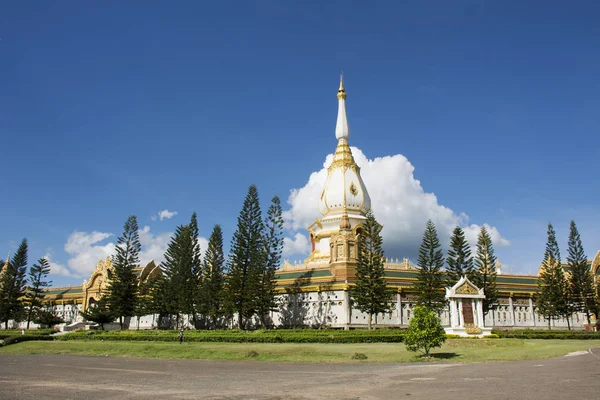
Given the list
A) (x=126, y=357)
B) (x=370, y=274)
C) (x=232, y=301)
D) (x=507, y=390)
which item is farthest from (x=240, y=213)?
(x=507, y=390)

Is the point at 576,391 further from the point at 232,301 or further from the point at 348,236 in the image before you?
the point at 348,236

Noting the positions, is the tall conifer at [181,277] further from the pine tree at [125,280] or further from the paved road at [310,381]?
the paved road at [310,381]

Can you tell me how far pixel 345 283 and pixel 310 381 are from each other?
26432 mm

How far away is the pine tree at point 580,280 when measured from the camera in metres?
44.2

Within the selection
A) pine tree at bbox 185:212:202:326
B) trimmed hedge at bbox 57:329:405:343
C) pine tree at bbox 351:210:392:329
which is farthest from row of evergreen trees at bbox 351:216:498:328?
pine tree at bbox 185:212:202:326

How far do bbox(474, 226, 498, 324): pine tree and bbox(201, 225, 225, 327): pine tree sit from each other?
2099 cm

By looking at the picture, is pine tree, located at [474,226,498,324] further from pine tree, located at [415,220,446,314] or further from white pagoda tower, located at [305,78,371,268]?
white pagoda tower, located at [305,78,371,268]

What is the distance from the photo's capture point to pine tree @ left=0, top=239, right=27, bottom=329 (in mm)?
57000

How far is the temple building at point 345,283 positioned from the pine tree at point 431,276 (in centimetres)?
177

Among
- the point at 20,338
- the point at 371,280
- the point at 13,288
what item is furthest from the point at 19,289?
the point at 371,280

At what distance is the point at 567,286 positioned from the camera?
43969mm

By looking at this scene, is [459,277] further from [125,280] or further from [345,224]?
[125,280]

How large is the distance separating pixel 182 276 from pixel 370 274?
1793cm

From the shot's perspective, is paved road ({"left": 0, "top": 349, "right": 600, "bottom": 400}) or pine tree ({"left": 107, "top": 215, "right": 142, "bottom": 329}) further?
pine tree ({"left": 107, "top": 215, "right": 142, "bottom": 329})
